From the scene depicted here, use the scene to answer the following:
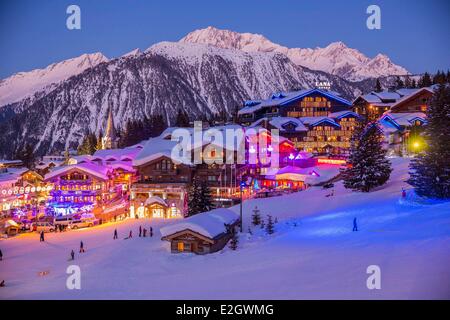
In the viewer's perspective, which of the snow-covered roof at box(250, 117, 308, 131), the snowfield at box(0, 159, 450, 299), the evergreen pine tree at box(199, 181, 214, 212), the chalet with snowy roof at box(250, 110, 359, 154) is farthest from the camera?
the chalet with snowy roof at box(250, 110, 359, 154)

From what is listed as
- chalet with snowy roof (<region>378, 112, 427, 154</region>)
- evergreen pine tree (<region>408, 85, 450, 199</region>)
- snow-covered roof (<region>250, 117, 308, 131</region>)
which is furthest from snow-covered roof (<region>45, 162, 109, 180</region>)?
chalet with snowy roof (<region>378, 112, 427, 154</region>)

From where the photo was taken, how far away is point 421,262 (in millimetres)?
14781

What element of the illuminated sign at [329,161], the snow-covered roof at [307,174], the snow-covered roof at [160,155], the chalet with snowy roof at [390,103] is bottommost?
the snow-covered roof at [307,174]

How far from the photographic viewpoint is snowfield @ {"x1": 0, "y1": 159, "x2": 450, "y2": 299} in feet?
45.9

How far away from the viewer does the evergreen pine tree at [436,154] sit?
85.5 ft

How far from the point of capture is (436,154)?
2625cm

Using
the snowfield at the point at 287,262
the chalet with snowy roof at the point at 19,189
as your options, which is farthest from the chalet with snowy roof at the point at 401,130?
the chalet with snowy roof at the point at 19,189

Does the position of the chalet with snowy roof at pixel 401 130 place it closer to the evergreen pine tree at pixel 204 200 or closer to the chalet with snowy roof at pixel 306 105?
the chalet with snowy roof at pixel 306 105

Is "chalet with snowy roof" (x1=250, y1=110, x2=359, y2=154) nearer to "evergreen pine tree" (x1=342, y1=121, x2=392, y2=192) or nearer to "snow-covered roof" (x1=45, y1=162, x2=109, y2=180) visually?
"snow-covered roof" (x1=45, y1=162, x2=109, y2=180)

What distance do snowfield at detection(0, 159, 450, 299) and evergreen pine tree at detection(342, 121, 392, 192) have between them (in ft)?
7.63

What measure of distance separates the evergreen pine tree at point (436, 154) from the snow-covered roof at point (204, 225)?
540 inches

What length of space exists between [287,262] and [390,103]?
74.9 meters

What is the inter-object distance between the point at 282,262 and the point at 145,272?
7.26 metres

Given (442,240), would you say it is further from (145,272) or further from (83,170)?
(83,170)
